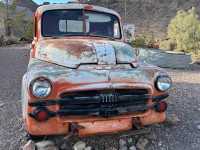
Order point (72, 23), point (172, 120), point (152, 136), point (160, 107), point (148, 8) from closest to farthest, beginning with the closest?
1. point (160, 107)
2. point (152, 136)
3. point (172, 120)
4. point (72, 23)
5. point (148, 8)

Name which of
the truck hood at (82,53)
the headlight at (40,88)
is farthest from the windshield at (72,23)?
the headlight at (40,88)

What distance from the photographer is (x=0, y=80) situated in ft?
35.9

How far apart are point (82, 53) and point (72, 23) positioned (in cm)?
131

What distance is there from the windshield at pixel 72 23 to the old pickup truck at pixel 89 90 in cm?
66

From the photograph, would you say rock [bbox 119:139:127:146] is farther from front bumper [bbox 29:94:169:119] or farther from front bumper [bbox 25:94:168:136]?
front bumper [bbox 29:94:169:119]

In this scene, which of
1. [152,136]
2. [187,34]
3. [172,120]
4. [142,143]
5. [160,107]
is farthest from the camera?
[187,34]

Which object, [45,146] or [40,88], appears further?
[45,146]

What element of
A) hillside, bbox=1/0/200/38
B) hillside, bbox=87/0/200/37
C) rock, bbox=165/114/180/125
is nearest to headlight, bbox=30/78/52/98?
rock, bbox=165/114/180/125

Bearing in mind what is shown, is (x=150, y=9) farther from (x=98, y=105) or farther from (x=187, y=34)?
(x=98, y=105)

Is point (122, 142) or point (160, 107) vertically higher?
point (160, 107)

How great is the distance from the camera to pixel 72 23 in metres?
6.55

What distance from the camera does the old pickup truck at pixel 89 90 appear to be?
4789mm

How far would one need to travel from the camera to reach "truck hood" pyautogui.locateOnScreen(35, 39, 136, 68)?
5301 millimetres

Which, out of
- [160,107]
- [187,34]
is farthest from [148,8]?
[160,107]
